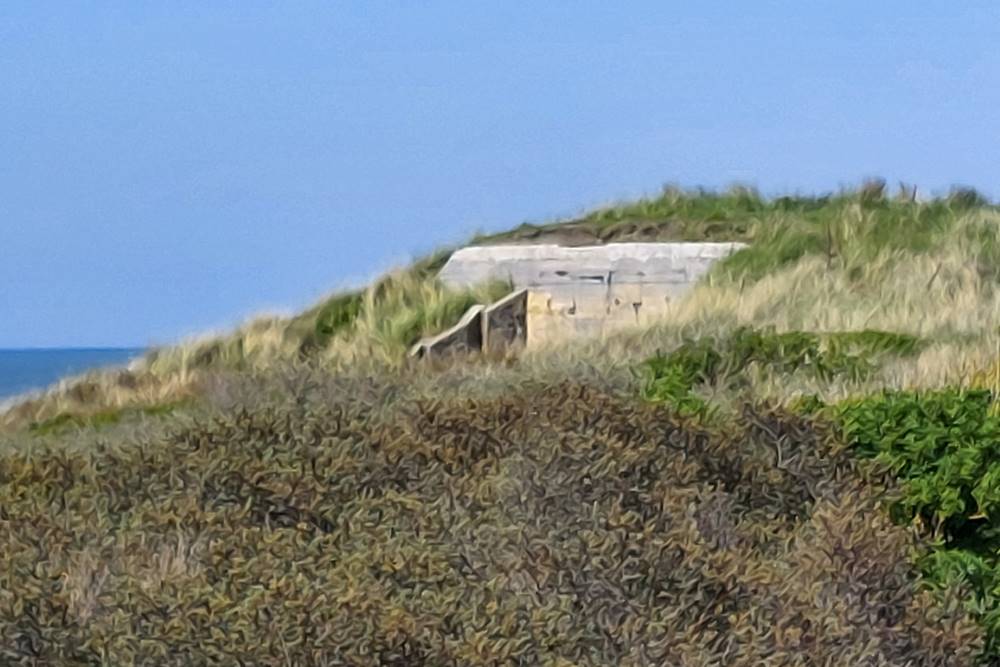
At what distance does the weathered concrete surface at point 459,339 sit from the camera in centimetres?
1819

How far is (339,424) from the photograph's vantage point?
6.98 meters

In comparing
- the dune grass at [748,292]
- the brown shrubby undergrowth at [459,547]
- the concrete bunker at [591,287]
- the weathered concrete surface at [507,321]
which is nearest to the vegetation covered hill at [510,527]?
the brown shrubby undergrowth at [459,547]

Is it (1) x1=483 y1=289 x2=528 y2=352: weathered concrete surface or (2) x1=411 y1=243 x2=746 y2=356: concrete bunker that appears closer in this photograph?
(1) x1=483 y1=289 x2=528 y2=352: weathered concrete surface

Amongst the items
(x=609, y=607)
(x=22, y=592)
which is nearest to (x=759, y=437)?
(x=609, y=607)

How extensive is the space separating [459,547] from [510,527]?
0.23m

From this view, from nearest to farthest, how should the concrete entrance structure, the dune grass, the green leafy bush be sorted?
the green leafy bush < the dune grass < the concrete entrance structure

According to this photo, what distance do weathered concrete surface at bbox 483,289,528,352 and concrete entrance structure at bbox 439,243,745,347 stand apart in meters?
0.11

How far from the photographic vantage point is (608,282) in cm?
2059

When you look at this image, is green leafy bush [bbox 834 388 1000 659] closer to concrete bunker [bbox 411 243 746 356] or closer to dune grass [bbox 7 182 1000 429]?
dune grass [bbox 7 182 1000 429]

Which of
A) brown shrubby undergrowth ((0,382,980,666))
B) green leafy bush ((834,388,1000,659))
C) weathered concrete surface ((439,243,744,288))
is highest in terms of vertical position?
brown shrubby undergrowth ((0,382,980,666))

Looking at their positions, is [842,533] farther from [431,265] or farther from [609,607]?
[431,265]

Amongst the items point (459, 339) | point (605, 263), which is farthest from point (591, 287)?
point (459, 339)

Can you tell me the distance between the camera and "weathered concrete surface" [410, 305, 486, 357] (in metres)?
18.2

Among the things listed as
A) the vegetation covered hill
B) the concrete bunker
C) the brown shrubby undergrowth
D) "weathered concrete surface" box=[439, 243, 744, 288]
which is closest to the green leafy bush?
the vegetation covered hill
